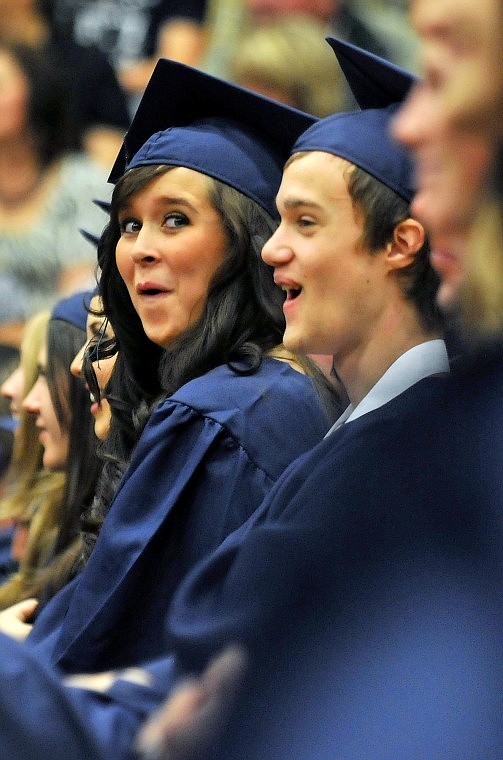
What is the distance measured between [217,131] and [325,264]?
862 mm

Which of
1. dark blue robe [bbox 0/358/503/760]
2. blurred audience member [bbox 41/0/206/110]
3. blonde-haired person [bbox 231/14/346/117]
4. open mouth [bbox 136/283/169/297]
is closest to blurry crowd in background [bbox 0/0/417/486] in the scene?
blurred audience member [bbox 41/0/206/110]

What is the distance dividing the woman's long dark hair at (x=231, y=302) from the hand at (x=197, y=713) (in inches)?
57.1

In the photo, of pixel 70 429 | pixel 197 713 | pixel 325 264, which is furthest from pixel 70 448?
pixel 197 713

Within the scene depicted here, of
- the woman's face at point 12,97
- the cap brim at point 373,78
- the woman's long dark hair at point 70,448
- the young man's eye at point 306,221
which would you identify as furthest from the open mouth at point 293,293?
the woman's face at point 12,97

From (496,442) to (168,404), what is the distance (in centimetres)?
141

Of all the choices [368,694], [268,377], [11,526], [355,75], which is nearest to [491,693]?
[368,694]

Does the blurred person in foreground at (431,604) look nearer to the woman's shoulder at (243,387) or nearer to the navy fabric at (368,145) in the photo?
the navy fabric at (368,145)

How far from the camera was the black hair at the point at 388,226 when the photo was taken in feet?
5.94

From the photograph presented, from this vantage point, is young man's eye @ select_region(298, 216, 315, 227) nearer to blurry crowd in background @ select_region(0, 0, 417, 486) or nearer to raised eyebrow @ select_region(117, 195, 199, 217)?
raised eyebrow @ select_region(117, 195, 199, 217)

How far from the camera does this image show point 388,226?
74.0 inches

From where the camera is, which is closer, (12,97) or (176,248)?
(176,248)

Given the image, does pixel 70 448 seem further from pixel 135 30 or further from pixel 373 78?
pixel 135 30

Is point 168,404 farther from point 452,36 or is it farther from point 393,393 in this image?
point 452,36

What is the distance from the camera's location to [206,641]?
115 centimetres
